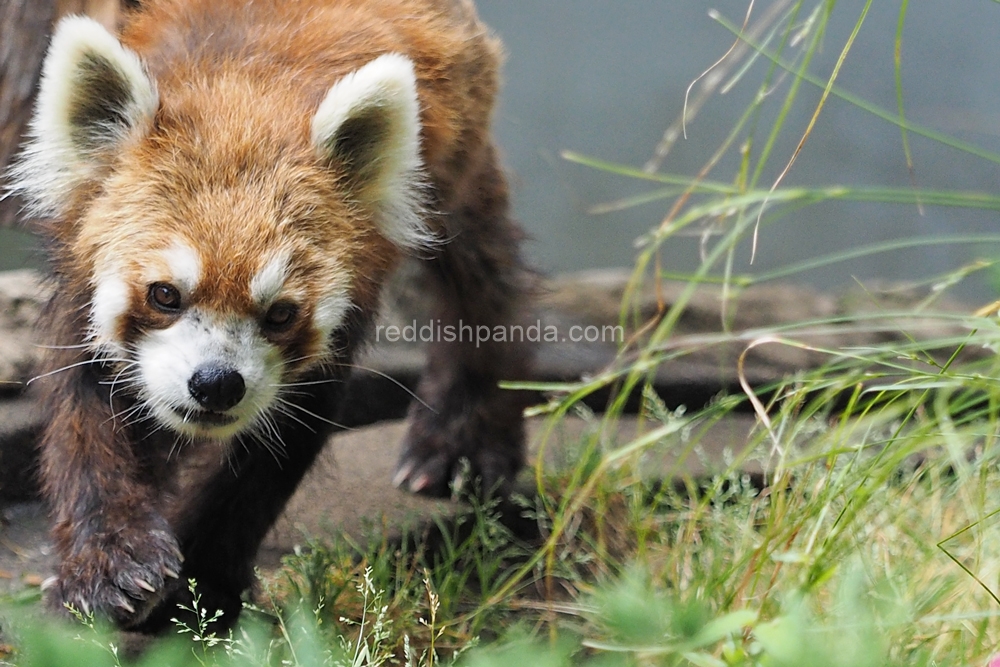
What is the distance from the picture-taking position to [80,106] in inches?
66.6

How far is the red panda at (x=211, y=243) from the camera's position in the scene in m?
1.63

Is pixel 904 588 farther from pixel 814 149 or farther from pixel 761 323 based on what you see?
pixel 814 149

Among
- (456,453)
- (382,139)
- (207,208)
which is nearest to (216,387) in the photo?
(207,208)

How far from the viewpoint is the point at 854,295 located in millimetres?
4238

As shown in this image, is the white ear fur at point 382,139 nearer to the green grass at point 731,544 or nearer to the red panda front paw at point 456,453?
the green grass at point 731,544

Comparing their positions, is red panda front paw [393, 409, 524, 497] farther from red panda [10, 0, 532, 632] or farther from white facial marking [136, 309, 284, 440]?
white facial marking [136, 309, 284, 440]

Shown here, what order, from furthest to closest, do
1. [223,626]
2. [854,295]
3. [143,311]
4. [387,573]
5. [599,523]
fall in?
1. [854,295]
2. [599,523]
3. [387,573]
4. [223,626]
5. [143,311]

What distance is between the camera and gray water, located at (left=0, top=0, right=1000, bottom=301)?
4.08 metres

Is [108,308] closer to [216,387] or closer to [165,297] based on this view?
[165,297]

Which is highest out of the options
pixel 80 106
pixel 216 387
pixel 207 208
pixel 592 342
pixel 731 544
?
pixel 80 106

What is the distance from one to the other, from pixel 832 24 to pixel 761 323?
132cm

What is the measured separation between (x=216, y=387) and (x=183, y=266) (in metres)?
0.21

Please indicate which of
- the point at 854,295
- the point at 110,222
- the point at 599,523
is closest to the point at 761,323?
the point at 854,295

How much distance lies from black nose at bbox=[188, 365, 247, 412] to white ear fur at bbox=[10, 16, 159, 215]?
459mm
